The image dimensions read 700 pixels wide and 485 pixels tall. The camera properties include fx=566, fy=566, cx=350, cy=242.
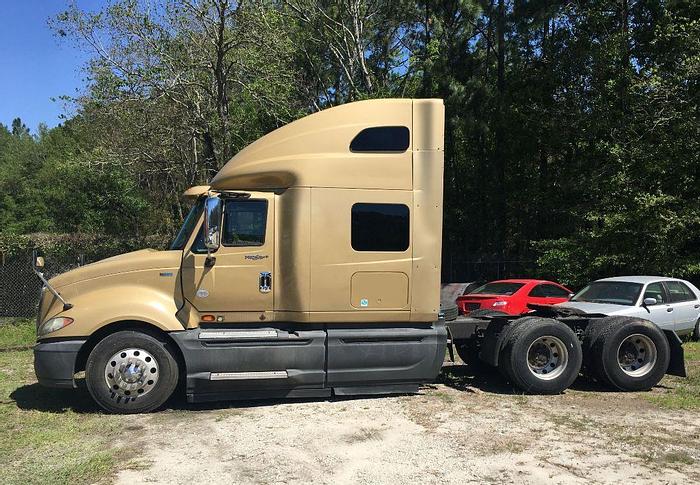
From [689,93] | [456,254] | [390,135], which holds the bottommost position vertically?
[456,254]

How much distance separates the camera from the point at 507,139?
21.9 metres

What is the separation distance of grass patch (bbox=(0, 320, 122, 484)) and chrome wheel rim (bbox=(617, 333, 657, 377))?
6.51m

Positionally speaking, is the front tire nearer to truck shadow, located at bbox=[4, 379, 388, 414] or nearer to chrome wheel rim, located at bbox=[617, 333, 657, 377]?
truck shadow, located at bbox=[4, 379, 388, 414]

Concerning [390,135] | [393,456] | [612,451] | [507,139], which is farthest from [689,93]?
[393,456]

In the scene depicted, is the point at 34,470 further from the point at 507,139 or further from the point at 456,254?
the point at 507,139

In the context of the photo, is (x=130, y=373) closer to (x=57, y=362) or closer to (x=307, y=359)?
(x=57, y=362)

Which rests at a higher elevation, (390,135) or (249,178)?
(390,135)

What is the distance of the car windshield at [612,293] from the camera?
10.7 m

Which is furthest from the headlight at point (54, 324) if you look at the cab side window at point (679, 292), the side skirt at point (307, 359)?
the cab side window at point (679, 292)

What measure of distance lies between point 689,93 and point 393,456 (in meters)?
15.0

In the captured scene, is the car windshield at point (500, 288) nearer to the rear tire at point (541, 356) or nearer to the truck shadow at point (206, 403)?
the truck shadow at point (206, 403)

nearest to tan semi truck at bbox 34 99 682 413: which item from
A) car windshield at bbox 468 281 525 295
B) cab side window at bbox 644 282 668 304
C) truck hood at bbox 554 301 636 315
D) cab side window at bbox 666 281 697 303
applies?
truck hood at bbox 554 301 636 315

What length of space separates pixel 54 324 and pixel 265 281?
8.12 feet

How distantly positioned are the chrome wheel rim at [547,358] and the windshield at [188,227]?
465cm
